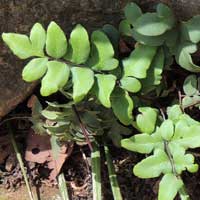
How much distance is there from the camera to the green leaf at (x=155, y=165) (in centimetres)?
195

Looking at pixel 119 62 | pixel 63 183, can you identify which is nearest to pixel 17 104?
pixel 63 183

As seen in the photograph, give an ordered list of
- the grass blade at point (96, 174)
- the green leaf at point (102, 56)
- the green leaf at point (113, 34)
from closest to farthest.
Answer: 1. the green leaf at point (102, 56)
2. the green leaf at point (113, 34)
3. the grass blade at point (96, 174)

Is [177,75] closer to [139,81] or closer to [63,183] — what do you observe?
[139,81]

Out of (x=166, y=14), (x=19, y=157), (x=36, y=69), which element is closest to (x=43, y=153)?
(x=19, y=157)

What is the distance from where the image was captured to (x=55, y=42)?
1873 mm

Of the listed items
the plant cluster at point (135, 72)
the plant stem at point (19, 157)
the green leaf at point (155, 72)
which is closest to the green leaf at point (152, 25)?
the plant cluster at point (135, 72)

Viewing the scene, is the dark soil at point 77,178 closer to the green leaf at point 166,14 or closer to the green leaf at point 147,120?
the green leaf at point 147,120

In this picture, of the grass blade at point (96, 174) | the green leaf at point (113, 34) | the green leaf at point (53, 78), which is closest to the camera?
the green leaf at point (53, 78)

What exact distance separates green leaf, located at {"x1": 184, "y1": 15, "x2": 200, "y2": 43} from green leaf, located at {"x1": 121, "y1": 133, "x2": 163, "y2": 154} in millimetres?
315

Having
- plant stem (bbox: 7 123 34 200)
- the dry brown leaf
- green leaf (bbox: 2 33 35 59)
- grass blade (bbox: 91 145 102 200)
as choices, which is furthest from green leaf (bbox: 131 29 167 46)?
plant stem (bbox: 7 123 34 200)

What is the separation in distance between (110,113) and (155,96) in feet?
0.53

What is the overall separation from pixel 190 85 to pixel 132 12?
0.31 metres

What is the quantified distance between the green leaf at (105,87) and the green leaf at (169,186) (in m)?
0.28

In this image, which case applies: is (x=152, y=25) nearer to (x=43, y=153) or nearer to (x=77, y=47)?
(x=77, y=47)
